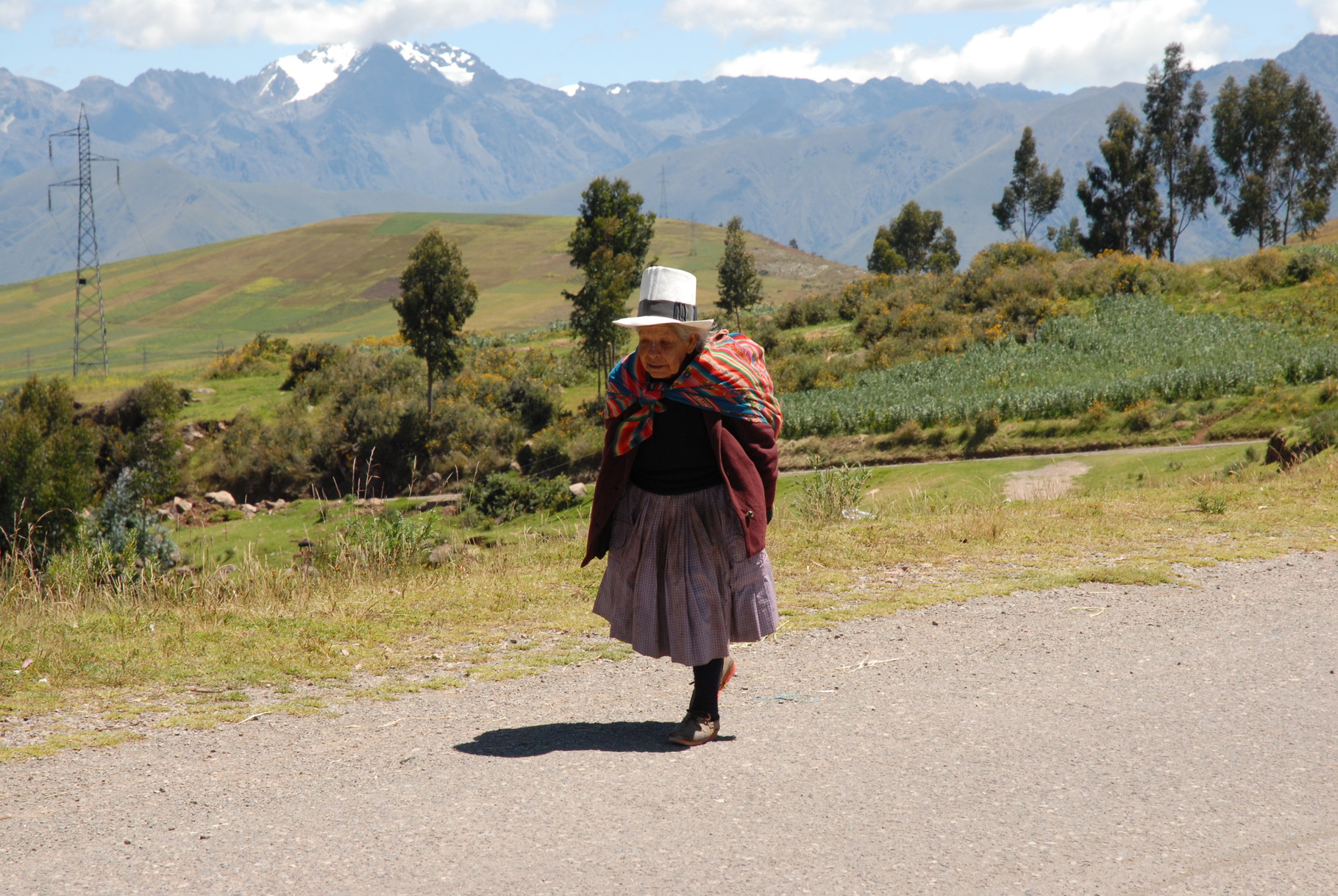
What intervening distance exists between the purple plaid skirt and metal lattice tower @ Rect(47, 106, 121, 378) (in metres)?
52.7

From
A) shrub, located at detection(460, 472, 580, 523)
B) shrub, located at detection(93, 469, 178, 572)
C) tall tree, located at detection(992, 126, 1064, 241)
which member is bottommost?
shrub, located at detection(460, 472, 580, 523)

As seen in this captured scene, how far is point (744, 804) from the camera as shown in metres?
3.95

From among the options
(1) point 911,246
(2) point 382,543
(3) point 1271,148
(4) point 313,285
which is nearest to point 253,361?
(2) point 382,543

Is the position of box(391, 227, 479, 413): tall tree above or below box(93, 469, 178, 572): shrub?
above

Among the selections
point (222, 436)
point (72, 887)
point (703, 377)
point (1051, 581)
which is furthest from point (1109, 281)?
point (72, 887)

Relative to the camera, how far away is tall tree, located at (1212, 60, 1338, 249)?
6706 centimetres

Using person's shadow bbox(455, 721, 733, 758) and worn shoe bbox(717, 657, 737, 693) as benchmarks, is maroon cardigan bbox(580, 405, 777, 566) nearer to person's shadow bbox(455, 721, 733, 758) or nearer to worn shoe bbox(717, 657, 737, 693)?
worn shoe bbox(717, 657, 737, 693)

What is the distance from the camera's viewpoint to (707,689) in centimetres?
480

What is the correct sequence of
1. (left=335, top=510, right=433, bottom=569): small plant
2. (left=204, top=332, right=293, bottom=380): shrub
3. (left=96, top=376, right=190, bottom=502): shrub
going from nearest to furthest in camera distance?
(left=335, top=510, right=433, bottom=569): small plant, (left=96, top=376, right=190, bottom=502): shrub, (left=204, top=332, right=293, bottom=380): shrub

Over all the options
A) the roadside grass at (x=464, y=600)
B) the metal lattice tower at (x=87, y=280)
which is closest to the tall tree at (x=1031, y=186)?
the metal lattice tower at (x=87, y=280)

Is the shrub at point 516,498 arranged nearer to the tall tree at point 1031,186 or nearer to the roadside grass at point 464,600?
the roadside grass at point 464,600

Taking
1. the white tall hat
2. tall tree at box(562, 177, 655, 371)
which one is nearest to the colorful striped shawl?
the white tall hat

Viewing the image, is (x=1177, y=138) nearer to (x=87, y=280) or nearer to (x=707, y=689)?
(x=707, y=689)

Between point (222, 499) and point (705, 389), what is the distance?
99.4 ft
